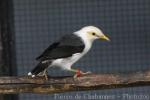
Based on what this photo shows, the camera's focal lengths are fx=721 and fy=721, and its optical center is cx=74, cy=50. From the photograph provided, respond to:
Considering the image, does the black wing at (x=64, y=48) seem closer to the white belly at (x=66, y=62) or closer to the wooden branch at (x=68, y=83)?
the white belly at (x=66, y=62)

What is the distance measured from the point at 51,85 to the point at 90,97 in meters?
1.61

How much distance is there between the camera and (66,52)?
12.8 ft

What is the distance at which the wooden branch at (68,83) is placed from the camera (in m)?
3.74

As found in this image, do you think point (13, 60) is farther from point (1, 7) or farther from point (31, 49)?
point (31, 49)

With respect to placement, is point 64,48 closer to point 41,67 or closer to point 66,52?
point 66,52

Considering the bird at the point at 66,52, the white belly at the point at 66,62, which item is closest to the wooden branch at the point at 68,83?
the bird at the point at 66,52

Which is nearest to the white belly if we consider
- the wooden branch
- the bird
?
the bird

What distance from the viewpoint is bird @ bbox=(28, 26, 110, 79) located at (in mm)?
3818

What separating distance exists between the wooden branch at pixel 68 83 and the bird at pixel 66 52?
46mm

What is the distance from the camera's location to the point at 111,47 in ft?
17.8

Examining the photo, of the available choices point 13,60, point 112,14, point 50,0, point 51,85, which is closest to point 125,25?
point 112,14

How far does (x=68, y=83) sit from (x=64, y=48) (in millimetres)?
232

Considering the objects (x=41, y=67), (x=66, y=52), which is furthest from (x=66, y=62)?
(x=41, y=67)

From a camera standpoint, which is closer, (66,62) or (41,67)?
(41,67)
